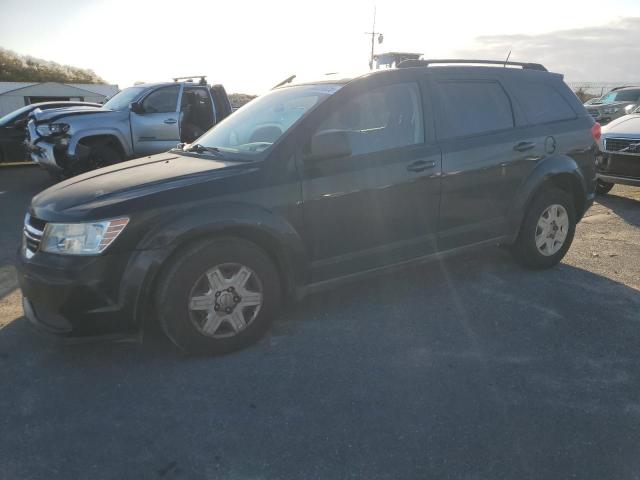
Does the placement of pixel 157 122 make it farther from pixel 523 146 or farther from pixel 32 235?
pixel 523 146

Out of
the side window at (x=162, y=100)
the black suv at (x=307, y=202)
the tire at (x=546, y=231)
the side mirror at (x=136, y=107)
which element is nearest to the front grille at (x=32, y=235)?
the black suv at (x=307, y=202)

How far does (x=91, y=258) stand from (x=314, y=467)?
1.65 meters

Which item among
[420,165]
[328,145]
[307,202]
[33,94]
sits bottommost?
[33,94]

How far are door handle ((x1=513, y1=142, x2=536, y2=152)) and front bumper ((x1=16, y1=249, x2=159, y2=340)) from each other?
3179 millimetres

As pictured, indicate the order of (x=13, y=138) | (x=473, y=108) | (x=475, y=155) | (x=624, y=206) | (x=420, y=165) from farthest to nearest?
(x=13, y=138), (x=624, y=206), (x=473, y=108), (x=475, y=155), (x=420, y=165)

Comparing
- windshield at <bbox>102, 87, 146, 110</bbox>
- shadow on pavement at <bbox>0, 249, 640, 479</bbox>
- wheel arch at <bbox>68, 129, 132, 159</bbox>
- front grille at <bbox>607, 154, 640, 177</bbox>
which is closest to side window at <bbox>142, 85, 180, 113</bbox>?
windshield at <bbox>102, 87, 146, 110</bbox>

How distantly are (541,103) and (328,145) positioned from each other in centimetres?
245

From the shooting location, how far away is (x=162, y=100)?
30.5 feet

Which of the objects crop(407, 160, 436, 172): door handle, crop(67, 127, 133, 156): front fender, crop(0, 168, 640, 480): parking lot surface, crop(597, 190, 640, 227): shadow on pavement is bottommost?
crop(597, 190, 640, 227): shadow on pavement

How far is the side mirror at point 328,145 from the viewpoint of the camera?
3250 millimetres

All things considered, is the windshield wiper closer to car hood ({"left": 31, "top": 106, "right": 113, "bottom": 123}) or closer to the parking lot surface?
the parking lot surface

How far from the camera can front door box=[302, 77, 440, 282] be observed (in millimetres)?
3425

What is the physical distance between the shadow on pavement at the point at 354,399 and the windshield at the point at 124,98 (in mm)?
6507

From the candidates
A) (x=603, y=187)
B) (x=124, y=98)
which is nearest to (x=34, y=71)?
(x=124, y=98)
